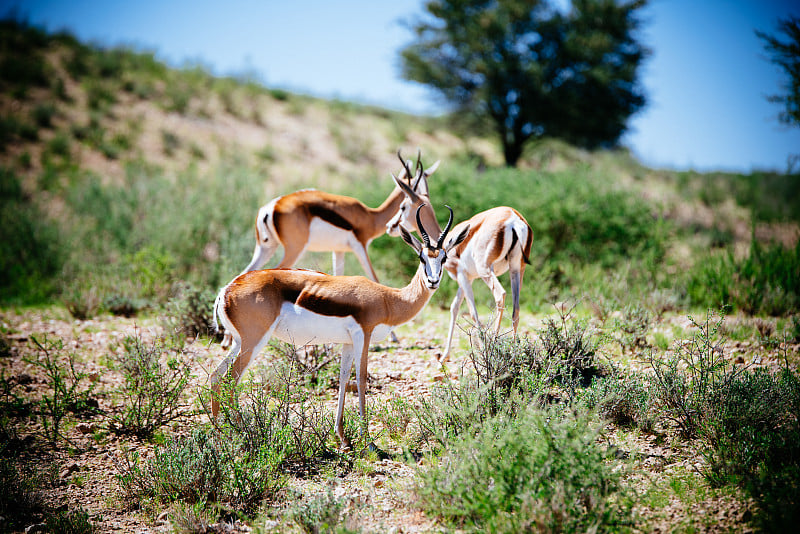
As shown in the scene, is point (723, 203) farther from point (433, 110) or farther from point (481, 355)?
point (481, 355)

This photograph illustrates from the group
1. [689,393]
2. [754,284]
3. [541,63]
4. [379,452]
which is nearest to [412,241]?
[379,452]

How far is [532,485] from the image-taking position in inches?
149

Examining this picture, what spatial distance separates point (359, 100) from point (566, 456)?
108 feet

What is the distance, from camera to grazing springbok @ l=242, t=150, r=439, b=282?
325 inches

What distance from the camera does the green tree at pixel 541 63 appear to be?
20.2m

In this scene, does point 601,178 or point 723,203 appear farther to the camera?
point 723,203

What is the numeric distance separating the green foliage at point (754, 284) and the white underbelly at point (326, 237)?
6.45 m

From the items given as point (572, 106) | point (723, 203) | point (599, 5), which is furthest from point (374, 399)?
point (723, 203)

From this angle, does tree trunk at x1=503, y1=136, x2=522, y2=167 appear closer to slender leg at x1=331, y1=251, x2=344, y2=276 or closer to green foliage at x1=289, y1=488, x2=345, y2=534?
slender leg at x1=331, y1=251, x2=344, y2=276

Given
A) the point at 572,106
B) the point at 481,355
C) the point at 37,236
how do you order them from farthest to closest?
the point at 572,106 < the point at 37,236 < the point at 481,355

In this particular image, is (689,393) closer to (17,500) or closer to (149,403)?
(149,403)

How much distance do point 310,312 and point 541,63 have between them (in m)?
19.0

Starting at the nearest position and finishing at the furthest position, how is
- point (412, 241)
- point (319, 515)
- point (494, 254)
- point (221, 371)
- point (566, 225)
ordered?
point (319, 515) → point (221, 371) → point (412, 241) → point (494, 254) → point (566, 225)

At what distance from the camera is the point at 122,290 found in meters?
10.6
